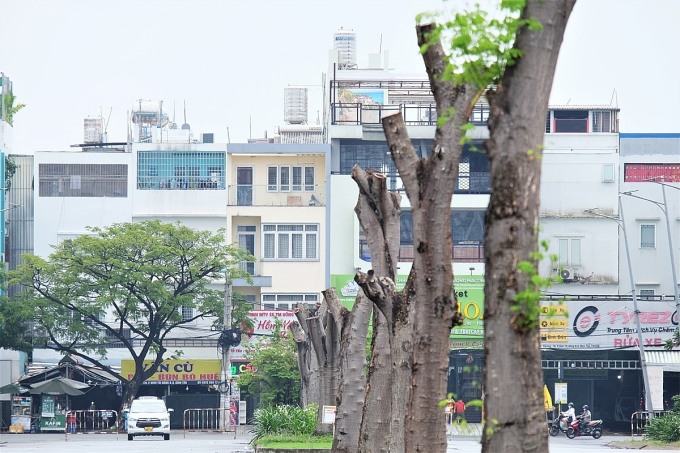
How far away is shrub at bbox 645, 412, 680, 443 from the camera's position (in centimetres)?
4153

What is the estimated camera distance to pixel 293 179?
226ft

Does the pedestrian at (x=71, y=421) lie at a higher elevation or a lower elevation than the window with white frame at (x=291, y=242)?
lower

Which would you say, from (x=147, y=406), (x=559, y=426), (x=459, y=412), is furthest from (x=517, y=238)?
(x=559, y=426)

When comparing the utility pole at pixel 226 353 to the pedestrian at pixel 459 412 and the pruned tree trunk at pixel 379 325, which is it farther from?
the pruned tree trunk at pixel 379 325

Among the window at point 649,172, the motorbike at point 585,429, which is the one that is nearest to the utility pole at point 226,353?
the motorbike at point 585,429

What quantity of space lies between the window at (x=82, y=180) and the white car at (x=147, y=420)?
19.9m

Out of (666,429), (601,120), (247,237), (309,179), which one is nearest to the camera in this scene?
(666,429)

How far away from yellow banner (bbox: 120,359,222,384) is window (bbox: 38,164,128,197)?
29.8ft

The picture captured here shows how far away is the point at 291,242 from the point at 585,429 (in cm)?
2037

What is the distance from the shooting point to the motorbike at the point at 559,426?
168 feet

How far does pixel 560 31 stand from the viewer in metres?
8.92

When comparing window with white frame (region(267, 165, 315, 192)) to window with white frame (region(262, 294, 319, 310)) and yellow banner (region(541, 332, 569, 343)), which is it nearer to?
window with white frame (region(262, 294, 319, 310))

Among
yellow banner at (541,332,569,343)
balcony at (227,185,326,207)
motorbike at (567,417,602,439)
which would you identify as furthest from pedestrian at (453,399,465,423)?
balcony at (227,185,326,207)

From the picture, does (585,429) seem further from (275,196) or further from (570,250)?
(275,196)
